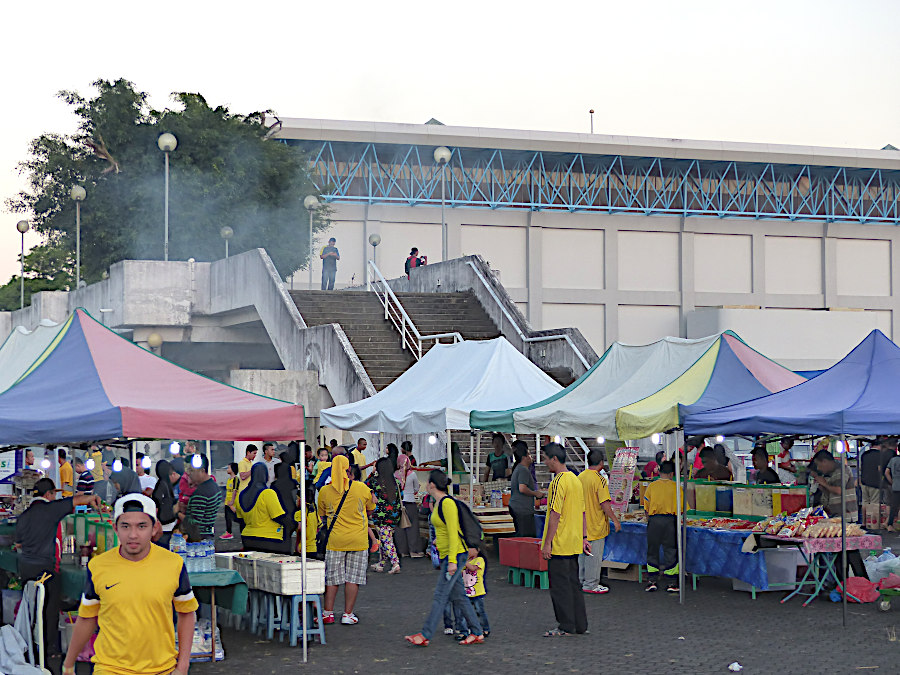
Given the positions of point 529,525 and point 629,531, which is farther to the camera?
point 529,525

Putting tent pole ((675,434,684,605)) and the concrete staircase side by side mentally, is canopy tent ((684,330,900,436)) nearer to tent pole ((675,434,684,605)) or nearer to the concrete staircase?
tent pole ((675,434,684,605))

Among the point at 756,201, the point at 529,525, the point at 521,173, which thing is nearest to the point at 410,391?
the point at 529,525

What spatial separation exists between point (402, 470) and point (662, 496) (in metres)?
5.82

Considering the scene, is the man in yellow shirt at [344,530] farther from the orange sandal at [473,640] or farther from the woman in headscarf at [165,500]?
the woman in headscarf at [165,500]

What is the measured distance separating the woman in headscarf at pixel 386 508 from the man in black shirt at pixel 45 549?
600cm

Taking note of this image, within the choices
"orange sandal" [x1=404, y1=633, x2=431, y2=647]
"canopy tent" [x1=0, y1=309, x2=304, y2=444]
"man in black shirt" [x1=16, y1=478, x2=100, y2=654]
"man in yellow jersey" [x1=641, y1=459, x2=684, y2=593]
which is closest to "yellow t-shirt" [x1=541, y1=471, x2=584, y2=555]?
"orange sandal" [x1=404, y1=633, x2=431, y2=647]

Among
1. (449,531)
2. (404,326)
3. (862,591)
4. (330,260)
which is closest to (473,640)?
(449,531)

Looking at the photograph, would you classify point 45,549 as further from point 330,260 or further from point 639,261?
point 639,261

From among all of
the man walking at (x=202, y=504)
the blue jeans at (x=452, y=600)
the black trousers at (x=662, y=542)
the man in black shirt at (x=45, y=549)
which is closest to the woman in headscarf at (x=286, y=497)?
the man walking at (x=202, y=504)

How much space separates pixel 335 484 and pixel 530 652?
A: 100 inches

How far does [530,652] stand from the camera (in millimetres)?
10664

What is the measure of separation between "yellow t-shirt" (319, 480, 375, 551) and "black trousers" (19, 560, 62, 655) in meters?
2.62

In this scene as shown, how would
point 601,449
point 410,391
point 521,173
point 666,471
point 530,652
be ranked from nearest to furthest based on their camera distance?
point 530,652 → point 666,471 → point 410,391 → point 601,449 → point 521,173

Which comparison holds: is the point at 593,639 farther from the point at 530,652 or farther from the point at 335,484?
the point at 335,484
